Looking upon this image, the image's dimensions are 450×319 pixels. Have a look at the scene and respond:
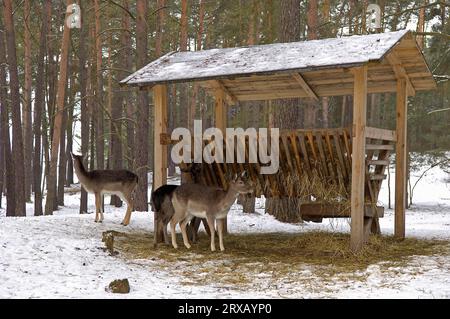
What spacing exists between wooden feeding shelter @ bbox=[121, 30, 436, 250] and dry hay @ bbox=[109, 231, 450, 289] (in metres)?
0.52

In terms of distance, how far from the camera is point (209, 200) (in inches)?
411

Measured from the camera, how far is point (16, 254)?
8.08 meters

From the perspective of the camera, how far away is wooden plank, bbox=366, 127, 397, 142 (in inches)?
403

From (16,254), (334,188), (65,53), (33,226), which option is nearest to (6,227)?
(33,226)

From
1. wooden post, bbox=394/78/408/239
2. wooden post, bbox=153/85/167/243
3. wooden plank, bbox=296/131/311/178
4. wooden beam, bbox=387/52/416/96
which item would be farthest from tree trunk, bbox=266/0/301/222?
wooden post, bbox=153/85/167/243

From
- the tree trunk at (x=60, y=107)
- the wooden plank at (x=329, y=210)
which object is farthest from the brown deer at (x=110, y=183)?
the tree trunk at (x=60, y=107)

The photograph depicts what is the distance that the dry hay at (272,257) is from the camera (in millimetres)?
8164

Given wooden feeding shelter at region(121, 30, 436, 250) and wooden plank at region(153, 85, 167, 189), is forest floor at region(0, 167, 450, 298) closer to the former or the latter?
wooden feeding shelter at region(121, 30, 436, 250)

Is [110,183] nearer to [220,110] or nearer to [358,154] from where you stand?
[220,110]

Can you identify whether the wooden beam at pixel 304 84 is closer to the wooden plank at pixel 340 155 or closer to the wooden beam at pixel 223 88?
the wooden plank at pixel 340 155

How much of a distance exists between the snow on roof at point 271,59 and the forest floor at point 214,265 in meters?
3.28

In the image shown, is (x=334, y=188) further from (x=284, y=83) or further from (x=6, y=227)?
(x=6, y=227)

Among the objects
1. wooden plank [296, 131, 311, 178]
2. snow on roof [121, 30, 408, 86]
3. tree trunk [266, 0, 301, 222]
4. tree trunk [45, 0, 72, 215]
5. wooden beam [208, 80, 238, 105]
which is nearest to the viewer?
snow on roof [121, 30, 408, 86]
